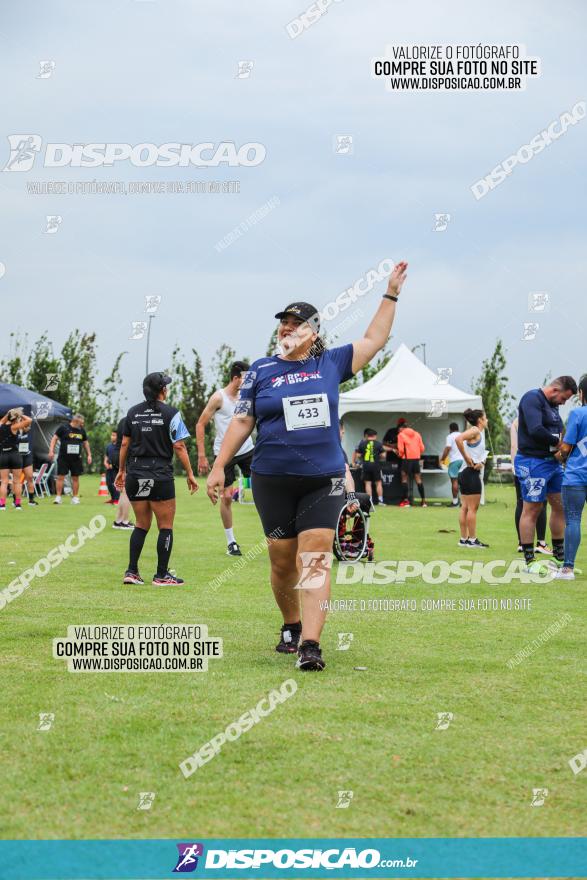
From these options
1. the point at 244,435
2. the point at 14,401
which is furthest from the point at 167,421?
the point at 14,401

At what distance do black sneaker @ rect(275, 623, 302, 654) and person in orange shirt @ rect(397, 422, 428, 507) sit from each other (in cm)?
1835

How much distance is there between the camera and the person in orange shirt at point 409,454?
79.9 ft

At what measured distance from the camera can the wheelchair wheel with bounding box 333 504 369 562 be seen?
38.2 feet

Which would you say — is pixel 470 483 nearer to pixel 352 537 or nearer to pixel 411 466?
pixel 352 537

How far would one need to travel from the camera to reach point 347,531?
38.7 ft

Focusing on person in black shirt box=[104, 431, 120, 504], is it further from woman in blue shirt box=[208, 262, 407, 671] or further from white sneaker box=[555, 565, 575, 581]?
woman in blue shirt box=[208, 262, 407, 671]

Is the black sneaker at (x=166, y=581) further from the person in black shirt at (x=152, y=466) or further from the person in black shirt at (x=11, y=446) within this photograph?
the person in black shirt at (x=11, y=446)

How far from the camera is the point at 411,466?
24.8 m

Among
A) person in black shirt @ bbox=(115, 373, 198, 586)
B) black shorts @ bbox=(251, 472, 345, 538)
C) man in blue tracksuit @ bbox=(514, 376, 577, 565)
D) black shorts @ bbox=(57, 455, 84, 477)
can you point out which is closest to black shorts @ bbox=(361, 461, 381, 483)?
black shorts @ bbox=(57, 455, 84, 477)

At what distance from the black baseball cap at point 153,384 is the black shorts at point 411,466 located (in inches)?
635

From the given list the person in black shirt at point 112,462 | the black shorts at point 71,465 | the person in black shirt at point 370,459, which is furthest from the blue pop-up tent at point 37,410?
the person in black shirt at point 370,459

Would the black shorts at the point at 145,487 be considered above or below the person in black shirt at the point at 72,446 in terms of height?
above

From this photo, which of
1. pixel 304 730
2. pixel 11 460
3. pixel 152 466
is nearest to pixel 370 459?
pixel 11 460

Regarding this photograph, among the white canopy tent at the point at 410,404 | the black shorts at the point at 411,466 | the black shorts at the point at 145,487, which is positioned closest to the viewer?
the black shorts at the point at 145,487
